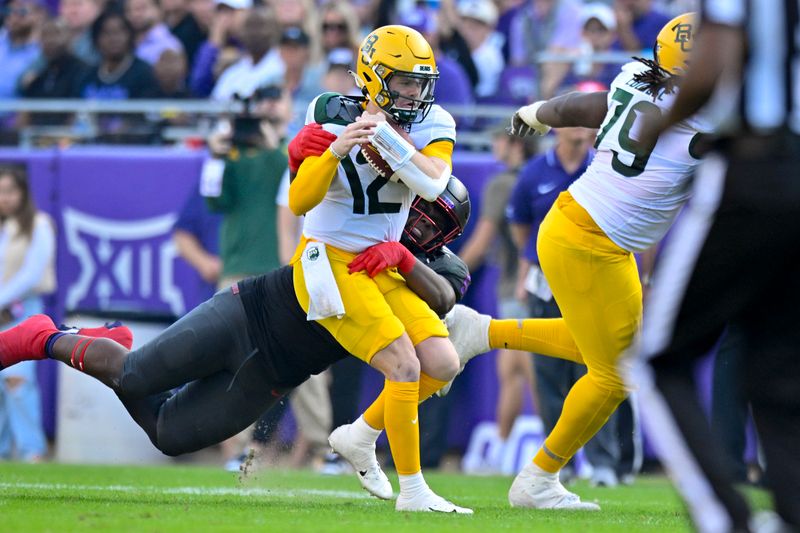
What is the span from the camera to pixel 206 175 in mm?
9984

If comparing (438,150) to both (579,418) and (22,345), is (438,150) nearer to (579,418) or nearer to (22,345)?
(579,418)

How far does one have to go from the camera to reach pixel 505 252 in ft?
33.7

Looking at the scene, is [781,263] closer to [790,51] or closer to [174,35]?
[790,51]

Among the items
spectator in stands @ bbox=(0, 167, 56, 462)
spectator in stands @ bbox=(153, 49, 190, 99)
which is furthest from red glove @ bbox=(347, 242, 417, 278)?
spectator in stands @ bbox=(153, 49, 190, 99)

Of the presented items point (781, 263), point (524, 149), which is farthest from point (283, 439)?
point (781, 263)

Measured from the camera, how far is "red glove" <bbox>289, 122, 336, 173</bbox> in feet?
19.5

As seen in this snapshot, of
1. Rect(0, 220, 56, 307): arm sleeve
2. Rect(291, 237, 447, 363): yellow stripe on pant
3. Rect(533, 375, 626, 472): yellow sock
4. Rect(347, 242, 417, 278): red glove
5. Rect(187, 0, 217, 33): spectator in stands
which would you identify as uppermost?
Rect(187, 0, 217, 33): spectator in stands

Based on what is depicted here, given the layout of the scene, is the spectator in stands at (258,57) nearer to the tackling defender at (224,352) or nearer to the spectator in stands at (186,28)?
the spectator in stands at (186,28)

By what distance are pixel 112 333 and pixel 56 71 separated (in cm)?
678

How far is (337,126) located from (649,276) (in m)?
3.26

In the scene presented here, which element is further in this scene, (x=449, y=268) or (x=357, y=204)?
(x=449, y=268)

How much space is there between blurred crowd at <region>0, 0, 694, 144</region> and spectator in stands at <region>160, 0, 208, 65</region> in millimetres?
13

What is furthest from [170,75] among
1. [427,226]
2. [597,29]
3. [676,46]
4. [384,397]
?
[676,46]

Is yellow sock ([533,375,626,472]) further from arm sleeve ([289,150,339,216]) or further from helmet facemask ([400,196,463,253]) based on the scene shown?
arm sleeve ([289,150,339,216])
